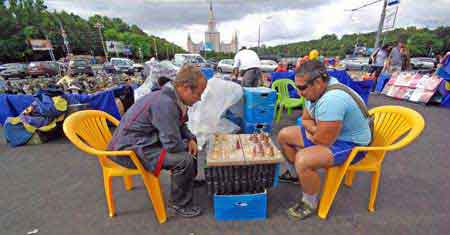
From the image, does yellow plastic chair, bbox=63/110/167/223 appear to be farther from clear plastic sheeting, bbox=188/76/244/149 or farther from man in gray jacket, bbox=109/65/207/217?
clear plastic sheeting, bbox=188/76/244/149

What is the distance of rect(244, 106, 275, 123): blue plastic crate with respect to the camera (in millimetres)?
3258

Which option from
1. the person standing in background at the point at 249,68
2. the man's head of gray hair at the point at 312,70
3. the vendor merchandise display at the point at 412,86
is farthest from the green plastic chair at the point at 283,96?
the vendor merchandise display at the point at 412,86

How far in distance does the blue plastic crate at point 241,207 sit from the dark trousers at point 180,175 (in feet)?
0.88

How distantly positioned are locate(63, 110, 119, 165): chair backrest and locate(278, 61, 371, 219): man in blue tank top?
5.21 feet

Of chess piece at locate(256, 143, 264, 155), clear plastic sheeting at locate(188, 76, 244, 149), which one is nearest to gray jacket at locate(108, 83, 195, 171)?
chess piece at locate(256, 143, 264, 155)

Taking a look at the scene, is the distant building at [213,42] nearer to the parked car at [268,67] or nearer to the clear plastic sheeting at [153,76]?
the parked car at [268,67]

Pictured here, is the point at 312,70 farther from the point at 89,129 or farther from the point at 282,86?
the point at 282,86

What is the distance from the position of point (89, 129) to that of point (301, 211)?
198cm

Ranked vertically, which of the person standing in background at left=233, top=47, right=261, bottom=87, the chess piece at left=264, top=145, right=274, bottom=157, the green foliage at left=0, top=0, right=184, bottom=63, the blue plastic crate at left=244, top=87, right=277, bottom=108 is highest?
the green foliage at left=0, top=0, right=184, bottom=63

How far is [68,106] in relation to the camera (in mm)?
3619

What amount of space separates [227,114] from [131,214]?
1999mm

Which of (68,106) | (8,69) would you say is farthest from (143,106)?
(8,69)

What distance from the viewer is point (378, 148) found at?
5.23 feet

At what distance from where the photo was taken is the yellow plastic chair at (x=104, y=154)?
62.7 inches
